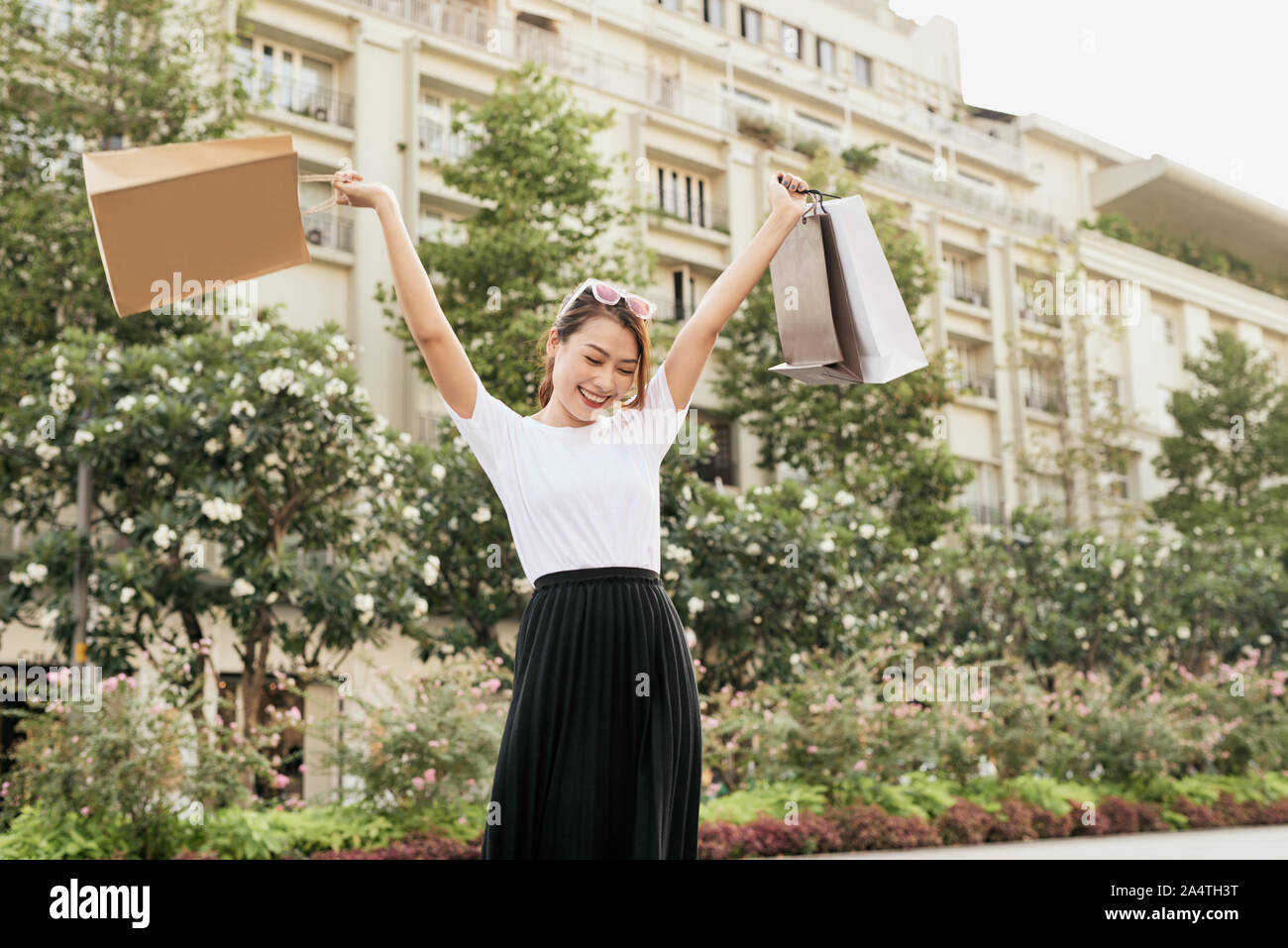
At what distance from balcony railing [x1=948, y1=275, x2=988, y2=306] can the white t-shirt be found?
89.8 feet

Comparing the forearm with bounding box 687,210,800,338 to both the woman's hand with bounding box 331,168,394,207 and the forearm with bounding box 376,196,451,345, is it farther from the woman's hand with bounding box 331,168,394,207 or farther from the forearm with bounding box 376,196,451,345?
the woman's hand with bounding box 331,168,394,207

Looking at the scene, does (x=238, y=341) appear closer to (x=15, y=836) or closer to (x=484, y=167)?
(x=15, y=836)

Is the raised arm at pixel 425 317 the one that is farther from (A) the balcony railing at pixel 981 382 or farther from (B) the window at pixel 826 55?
(B) the window at pixel 826 55

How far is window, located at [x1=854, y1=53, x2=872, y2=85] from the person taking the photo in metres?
29.0

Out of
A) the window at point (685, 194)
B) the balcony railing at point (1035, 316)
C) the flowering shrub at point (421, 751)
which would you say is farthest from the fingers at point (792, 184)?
the balcony railing at point (1035, 316)

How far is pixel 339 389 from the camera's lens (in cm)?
1070

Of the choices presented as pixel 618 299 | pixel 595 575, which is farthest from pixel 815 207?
pixel 595 575

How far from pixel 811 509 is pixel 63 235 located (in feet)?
27.6

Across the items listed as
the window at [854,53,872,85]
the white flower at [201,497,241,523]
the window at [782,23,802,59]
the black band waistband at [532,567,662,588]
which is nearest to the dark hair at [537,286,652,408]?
the black band waistband at [532,567,662,588]

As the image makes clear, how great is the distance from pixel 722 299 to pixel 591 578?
63 cm

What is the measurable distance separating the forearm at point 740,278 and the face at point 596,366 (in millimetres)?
175

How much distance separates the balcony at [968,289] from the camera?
28.8 m

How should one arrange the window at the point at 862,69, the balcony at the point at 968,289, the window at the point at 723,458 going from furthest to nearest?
the window at the point at 862,69 → the balcony at the point at 968,289 → the window at the point at 723,458
